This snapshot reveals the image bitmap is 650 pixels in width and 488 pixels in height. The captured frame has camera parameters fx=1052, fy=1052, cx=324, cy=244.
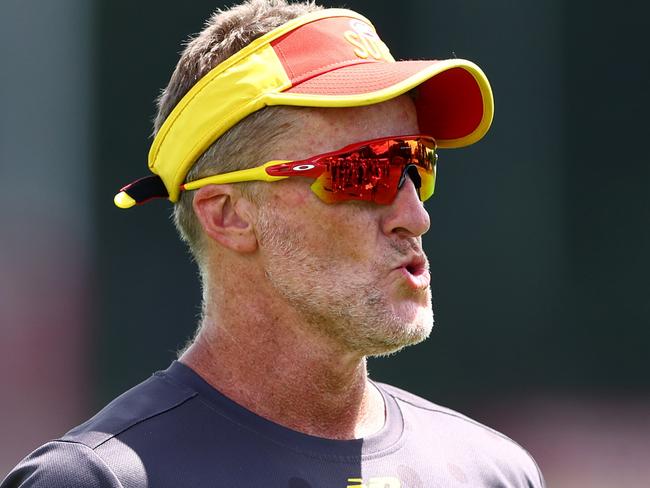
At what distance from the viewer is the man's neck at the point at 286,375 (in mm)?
2264

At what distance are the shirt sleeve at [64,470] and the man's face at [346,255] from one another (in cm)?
55

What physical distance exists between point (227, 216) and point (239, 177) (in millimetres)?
112

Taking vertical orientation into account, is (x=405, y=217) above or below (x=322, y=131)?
below

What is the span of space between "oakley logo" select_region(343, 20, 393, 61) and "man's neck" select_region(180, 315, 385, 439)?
26.4 inches

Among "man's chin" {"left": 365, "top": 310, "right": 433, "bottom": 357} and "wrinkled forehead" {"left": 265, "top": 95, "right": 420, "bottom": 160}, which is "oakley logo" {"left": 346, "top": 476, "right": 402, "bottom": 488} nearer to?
"man's chin" {"left": 365, "top": 310, "right": 433, "bottom": 357}

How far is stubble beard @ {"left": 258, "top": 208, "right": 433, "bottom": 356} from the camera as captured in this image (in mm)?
2225

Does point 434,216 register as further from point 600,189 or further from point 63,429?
point 63,429

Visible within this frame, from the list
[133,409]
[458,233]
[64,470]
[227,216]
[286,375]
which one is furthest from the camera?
[458,233]

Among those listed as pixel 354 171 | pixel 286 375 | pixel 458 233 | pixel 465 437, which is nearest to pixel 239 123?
pixel 354 171

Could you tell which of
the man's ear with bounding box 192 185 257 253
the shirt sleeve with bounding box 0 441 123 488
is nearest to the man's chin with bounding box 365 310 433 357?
the man's ear with bounding box 192 185 257 253

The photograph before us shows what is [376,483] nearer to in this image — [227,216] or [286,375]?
[286,375]

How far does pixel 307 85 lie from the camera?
7.55ft

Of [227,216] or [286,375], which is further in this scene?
[227,216]

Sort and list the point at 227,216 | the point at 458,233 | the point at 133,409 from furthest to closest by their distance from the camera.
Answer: the point at 458,233
the point at 227,216
the point at 133,409
